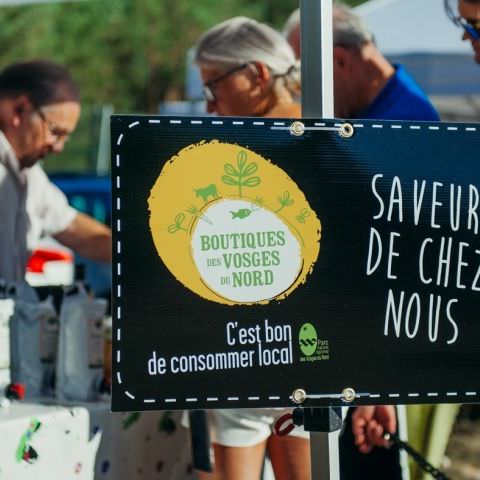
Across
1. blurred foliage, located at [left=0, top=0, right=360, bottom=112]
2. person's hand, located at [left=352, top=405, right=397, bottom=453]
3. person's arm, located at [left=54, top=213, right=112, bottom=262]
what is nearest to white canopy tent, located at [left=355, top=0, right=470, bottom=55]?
person's arm, located at [left=54, top=213, right=112, bottom=262]

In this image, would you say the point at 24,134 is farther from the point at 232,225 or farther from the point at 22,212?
the point at 232,225

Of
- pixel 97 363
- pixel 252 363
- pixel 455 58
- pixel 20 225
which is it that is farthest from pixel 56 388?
pixel 455 58

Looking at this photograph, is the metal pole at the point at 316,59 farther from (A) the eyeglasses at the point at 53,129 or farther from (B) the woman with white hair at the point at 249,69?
(A) the eyeglasses at the point at 53,129

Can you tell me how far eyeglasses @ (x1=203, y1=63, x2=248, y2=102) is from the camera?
9.84 ft

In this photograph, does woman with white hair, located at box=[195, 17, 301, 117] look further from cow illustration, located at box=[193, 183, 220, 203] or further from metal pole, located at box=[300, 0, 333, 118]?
cow illustration, located at box=[193, 183, 220, 203]

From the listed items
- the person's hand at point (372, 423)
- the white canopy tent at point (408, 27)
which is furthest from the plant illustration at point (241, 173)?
the white canopy tent at point (408, 27)

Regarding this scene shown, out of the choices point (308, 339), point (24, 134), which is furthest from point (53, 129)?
point (308, 339)

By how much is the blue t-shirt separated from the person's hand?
0.83 metres

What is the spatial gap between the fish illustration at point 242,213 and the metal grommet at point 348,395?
397 mm

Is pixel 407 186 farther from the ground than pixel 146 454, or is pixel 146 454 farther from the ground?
pixel 407 186

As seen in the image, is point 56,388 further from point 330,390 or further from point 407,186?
point 407,186

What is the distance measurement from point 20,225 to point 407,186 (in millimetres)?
1634

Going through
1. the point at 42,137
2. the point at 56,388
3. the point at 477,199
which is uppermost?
the point at 42,137

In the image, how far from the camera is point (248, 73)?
299 centimetres
